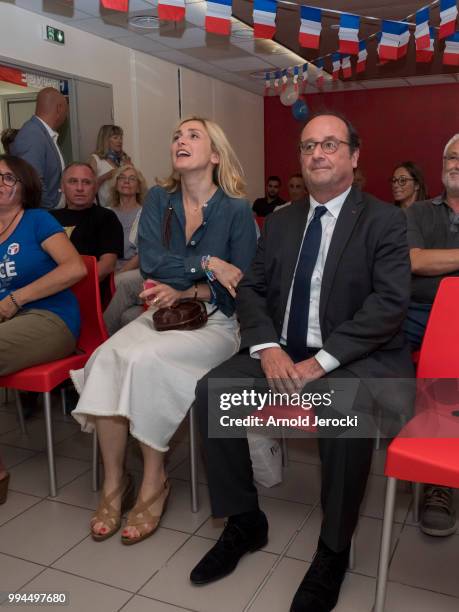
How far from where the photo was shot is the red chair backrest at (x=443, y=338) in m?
1.72

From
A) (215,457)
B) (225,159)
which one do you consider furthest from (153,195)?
(215,457)

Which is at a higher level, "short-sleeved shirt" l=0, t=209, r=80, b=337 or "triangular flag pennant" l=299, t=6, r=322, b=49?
"triangular flag pennant" l=299, t=6, r=322, b=49

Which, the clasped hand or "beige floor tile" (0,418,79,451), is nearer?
the clasped hand

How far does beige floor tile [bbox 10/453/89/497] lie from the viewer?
228 centimetres

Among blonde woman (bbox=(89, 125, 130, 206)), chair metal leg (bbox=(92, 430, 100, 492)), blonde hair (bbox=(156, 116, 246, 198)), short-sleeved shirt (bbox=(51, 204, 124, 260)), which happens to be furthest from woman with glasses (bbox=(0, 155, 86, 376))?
blonde woman (bbox=(89, 125, 130, 206))

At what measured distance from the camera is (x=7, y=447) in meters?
2.68

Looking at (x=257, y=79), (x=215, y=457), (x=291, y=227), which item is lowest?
(x=215, y=457)

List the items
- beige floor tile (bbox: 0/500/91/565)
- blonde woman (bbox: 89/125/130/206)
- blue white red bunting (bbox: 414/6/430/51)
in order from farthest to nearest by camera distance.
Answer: blonde woman (bbox: 89/125/130/206)
blue white red bunting (bbox: 414/6/430/51)
beige floor tile (bbox: 0/500/91/565)

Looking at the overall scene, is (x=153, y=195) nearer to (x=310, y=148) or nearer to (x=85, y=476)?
(x=310, y=148)

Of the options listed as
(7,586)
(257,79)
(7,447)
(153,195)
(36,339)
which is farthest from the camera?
(257,79)

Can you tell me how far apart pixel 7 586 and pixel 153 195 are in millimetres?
1474

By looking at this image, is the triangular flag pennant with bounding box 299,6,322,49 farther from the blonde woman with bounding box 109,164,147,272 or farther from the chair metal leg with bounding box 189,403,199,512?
the chair metal leg with bounding box 189,403,199,512

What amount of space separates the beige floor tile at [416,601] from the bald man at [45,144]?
124 inches

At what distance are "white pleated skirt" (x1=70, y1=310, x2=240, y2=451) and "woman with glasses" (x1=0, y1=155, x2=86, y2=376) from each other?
332 millimetres
